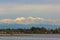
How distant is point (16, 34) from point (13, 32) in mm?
6537

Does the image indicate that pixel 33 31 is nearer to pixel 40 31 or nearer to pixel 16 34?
pixel 40 31

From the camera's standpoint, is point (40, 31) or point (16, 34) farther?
point (16, 34)

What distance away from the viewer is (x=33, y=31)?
93875mm

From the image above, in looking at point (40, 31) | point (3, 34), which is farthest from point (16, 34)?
point (40, 31)

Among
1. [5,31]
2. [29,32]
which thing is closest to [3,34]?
[5,31]

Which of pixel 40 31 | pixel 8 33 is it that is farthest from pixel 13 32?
pixel 40 31

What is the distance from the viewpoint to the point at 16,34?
103m

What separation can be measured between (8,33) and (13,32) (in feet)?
6.62

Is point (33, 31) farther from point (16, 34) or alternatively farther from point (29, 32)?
point (16, 34)

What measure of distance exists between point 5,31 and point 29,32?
790 centimetres

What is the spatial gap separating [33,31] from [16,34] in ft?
34.3

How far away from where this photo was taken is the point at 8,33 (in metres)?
97.3

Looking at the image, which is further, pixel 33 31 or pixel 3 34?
pixel 3 34

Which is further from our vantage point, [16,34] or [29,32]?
[16,34]
